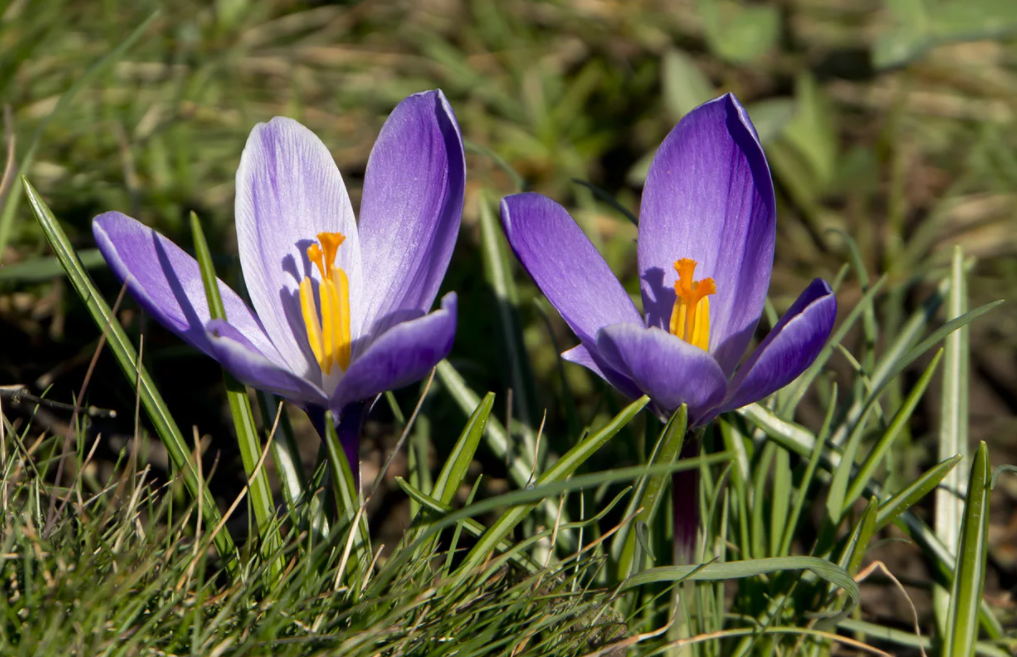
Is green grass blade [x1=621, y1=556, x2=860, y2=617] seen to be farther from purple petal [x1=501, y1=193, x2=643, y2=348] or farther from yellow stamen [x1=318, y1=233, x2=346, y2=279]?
yellow stamen [x1=318, y1=233, x2=346, y2=279]

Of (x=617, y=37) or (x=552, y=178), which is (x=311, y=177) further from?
(x=617, y=37)

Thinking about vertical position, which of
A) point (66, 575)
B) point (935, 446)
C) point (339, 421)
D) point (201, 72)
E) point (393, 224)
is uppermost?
point (201, 72)

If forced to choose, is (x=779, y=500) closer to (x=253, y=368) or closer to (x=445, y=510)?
(x=445, y=510)

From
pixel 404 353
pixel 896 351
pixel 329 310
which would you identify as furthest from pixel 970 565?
pixel 329 310

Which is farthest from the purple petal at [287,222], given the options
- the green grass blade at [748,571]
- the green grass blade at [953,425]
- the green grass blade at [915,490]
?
the green grass blade at [953,425]

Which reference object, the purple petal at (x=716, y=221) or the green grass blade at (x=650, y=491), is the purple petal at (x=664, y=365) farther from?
the purple petal at (x=716, y=221)

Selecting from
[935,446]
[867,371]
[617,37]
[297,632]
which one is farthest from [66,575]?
[617,37]

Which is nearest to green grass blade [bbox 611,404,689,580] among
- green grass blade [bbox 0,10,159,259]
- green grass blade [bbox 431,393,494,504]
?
green grass blade [bbox 431,393,494,504]
